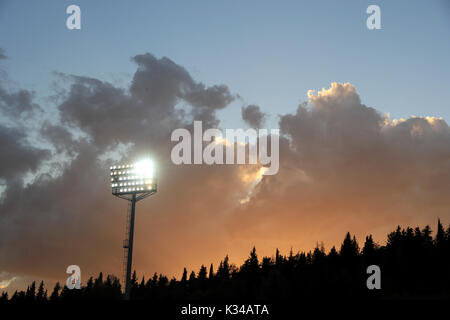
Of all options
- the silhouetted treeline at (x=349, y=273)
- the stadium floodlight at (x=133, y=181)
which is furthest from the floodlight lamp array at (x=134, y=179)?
the silhouetted treeline at (x=349, y=273)

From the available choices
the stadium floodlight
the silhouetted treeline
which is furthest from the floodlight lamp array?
the silhouetted treeline

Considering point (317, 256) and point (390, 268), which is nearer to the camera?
point (390, 268)

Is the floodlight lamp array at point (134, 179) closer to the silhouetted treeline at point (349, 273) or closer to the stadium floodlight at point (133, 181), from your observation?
the stadium floodlight at point (133, 181)

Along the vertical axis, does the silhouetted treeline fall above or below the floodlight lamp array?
below

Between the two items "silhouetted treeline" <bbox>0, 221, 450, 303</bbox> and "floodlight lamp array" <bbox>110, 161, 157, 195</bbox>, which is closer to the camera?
"floodlight lamp array" <bbox>110, 161, 157, 195</bbox>

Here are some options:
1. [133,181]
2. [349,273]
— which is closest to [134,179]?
[133,181]

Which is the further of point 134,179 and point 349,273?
point 349,273

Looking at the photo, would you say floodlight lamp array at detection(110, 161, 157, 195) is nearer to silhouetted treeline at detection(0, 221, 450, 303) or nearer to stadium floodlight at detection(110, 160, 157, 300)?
stadium floodlight at detection(110, 160, 157, 300)

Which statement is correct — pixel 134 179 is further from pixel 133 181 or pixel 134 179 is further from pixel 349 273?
pixel 349 273

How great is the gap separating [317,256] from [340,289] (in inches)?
1281
